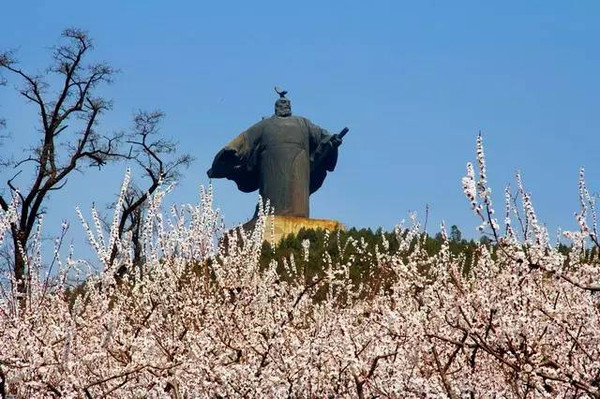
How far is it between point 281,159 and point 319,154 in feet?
5.74

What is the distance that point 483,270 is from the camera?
536 centimetres

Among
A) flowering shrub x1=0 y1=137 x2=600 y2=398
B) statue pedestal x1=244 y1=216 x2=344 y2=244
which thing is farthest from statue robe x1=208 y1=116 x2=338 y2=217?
flowering shrub x1=0 y1=137 x2=600 y2=398

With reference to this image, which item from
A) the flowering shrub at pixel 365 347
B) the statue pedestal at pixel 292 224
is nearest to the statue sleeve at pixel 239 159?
the statue pedestal at pixel 292 224

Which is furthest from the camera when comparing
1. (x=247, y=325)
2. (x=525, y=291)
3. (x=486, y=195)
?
(x=247, y=325)

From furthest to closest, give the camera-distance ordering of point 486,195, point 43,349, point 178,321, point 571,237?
point 178,321 → point 43,349 → point 571,237 → point 486,195

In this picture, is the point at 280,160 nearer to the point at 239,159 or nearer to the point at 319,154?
the point at 239,159

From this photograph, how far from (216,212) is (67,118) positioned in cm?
1628

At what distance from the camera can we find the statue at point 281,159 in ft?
88.4

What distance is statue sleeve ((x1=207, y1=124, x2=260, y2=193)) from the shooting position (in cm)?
2756

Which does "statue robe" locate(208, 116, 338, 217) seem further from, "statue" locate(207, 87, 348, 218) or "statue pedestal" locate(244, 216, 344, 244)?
"statue pedestal" locate(244, 216, 344, 244)

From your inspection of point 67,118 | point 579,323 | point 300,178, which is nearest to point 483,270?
point 579,323

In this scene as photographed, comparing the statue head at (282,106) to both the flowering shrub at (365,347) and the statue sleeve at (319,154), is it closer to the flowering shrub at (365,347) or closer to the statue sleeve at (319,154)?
the statue sleeve at (319,154)

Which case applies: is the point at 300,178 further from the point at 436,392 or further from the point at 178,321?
the point at 436,392

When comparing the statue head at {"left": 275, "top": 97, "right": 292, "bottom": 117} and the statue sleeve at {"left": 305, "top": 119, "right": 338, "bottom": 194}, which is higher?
the statue head at {"left": 275, "top": 97, "right": 292, "bottom": 117}
